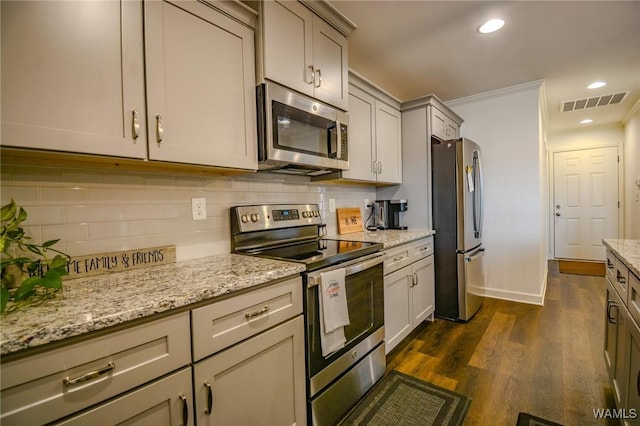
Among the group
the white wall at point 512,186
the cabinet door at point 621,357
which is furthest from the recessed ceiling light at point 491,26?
the cabinet door at point 621,357

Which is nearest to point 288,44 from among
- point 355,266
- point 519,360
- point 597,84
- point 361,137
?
point 361,137

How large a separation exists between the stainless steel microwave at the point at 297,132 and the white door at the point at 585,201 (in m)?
5.43

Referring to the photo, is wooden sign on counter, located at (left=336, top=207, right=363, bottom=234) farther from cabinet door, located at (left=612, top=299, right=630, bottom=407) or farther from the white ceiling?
cabinet door, located at (left=612, top=299, right=630, bottom=407)

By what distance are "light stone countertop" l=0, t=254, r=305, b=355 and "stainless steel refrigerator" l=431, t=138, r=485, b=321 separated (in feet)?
6.54

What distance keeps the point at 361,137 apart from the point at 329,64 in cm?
69

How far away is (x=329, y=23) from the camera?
1.90 metres

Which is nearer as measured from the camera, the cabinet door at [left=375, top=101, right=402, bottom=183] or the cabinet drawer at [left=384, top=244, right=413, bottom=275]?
the cabinet drawer at [left=384, top=244, right=413, bottom=275]

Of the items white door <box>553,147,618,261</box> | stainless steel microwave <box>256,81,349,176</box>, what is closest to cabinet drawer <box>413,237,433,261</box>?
stainless steel microwave <box>256,81,349,176</box>

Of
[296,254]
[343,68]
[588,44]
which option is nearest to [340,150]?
[343,68]

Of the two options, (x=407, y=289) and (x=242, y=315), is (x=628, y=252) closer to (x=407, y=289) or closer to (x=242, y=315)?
(x=407, y=289)

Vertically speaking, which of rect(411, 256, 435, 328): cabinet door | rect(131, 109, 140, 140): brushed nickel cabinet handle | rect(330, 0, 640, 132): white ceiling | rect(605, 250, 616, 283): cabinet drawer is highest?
rect(330, 0, 640, 132): white ceiling

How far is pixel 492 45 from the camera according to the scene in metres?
2.36

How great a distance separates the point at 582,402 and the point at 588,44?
2.64 meters

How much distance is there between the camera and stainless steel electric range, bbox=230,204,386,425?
1423mm
